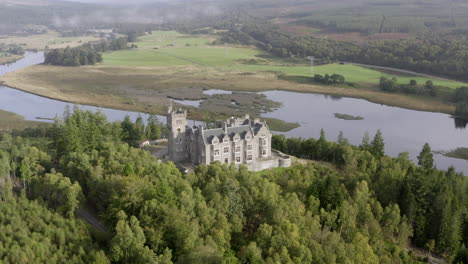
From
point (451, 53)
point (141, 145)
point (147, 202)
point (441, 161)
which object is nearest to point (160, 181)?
point (147, 202)

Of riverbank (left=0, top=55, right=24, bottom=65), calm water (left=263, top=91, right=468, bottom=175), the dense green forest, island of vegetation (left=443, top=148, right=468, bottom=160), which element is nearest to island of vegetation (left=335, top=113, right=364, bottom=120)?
calm water (left=263, top=91, right=468, bottom=175)

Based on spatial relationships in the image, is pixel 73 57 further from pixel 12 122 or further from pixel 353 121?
pixel 353 121

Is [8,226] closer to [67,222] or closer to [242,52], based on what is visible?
[67,222]

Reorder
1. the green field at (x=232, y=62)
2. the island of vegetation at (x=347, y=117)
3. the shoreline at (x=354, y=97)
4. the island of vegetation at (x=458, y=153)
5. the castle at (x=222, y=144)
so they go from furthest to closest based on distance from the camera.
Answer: the green field at (x=232, y=62), the shoreline at (x=354, y=97), the island of vegetation at (x=347, y=117), the island of vegetation at (x=458, y=153), the castle at (x=222, y=144)

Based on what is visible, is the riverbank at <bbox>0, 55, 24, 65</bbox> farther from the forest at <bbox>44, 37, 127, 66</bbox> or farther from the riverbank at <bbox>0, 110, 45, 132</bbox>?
the riverbank at <bbox>0, 110, 45, 132</bbox>

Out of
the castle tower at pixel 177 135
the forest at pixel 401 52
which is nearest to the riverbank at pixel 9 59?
the forest at pixel 401 52

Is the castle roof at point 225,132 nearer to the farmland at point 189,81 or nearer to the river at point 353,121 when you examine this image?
the river at point 353,121

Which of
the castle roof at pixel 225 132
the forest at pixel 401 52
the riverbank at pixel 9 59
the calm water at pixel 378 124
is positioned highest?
the forest at pixel 401 52
